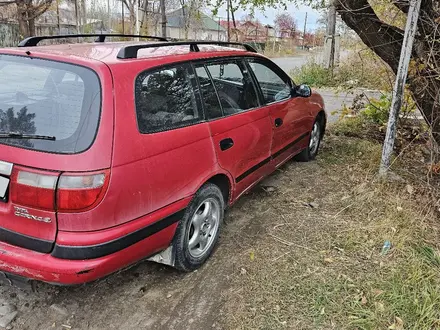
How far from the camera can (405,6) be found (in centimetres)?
420

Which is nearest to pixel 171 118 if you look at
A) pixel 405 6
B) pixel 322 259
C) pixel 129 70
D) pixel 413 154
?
pixel 129 70

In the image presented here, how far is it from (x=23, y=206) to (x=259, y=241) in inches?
78.7

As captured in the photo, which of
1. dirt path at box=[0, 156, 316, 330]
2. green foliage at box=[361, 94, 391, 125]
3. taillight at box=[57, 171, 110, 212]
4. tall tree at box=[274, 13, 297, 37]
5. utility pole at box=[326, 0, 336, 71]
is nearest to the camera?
taillight at box=[57, 171, 110, 212]

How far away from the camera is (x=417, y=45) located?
4176 millimetres

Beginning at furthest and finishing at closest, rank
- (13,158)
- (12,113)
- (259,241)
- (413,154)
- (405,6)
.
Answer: (413,154) → (405,6) → (259,241) → (12,113) → (13,158)

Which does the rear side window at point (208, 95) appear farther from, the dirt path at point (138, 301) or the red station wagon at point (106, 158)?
the dirt path at point (138, 301)

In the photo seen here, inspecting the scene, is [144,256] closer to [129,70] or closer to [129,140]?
[129,140]

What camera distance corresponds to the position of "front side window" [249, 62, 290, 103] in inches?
158

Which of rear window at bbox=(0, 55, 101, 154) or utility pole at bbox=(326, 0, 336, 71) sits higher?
utility pole at bbox=(326, 0, 336, 71)

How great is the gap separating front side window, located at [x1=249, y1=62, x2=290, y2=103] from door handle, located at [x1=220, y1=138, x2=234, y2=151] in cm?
92

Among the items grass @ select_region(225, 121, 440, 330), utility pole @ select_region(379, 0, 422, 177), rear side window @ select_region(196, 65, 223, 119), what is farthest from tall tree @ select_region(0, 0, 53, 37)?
utility pole @ select_region(379, 0, 422, 177)

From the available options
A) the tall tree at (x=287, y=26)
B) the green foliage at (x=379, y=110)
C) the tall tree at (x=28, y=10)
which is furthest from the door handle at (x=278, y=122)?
the tall tree at (x=287, y=26)

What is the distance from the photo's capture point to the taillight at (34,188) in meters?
2.10

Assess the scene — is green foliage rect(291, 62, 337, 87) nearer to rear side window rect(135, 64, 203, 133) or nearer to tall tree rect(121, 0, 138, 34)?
rear side window rect(135, 64, 203, 133)
